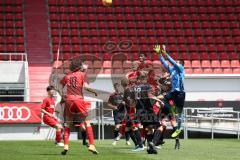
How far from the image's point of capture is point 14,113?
25.1 m

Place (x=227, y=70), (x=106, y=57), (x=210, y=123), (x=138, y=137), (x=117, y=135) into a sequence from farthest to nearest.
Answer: (x=106, y=57) < (x=227, y=70) < (x=210, y=123) < (x=117, y=135) < (x=138, y=137)

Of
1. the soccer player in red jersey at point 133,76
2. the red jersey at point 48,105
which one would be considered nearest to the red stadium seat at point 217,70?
the red jersey at point 48,105

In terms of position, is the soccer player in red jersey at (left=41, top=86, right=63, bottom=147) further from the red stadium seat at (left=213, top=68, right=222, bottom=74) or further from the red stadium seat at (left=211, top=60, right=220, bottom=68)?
the red stadium seat at (left=211, top=60, right=220, bottom=68)

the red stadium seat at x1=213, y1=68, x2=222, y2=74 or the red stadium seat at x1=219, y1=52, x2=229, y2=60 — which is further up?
the red stadium seat at x1=219, y1=52, x2=229, y2=60

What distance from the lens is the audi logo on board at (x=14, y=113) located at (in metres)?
25.0

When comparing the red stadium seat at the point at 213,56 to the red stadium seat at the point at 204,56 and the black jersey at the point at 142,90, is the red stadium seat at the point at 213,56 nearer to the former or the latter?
the red stadium seat at the point at 204,56

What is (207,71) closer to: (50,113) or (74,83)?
(50,113)

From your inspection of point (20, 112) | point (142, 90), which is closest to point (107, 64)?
point (20, 112)

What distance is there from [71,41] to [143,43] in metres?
3.79

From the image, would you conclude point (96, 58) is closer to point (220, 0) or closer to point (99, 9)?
point (99, 9)

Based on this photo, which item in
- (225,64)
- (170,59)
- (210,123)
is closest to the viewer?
(170,59)

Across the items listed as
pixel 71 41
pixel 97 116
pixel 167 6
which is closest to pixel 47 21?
pixel 71 41

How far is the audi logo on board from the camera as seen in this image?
25.0 m

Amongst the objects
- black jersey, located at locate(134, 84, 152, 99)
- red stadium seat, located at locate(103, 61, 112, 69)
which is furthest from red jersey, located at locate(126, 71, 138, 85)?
red stadium seat, located at locate(103, 61, 112, 69)
